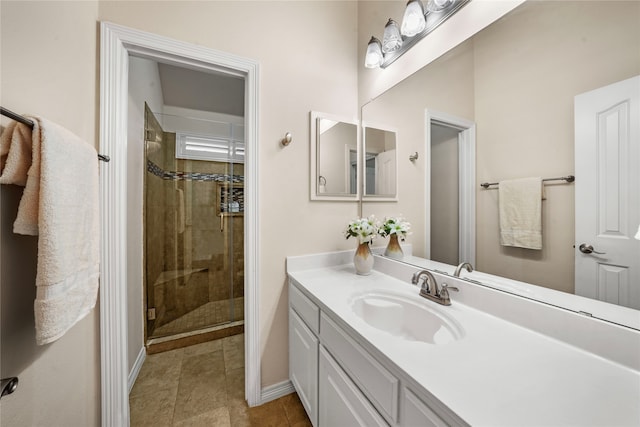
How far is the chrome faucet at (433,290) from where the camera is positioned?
968 mm

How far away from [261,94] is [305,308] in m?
1.22

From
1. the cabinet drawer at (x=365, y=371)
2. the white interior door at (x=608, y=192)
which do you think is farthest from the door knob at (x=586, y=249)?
the cabinet drawer at (x=365, y=371)

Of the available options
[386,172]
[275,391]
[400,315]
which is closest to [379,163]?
[386,172]

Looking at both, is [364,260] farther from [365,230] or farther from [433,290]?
[433,290]

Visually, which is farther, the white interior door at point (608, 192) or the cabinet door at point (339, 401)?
the cabinet door at point (339, 401)

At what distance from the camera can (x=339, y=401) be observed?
873 millimetres

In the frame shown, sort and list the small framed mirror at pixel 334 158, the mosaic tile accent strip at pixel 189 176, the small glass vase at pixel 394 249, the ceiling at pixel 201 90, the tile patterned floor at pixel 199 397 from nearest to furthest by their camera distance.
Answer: the tile patterned floor at pixel 199 397 → the small glass vase at pixel 394 249 → the small framed mirror at pixel 334 158 → the mosaic tile accent strip at pixel 189 176 → the ceiling at pixel 201 90

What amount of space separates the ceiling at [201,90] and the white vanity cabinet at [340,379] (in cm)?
205

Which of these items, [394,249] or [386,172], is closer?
[394,249]

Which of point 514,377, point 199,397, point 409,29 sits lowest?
point 199,397

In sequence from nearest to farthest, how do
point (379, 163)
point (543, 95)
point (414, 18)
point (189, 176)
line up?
point (543, 95) < point (414, 18) < point (379, 163) < point (189, 176)

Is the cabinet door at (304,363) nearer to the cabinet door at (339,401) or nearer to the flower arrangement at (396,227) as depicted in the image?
the cabinet door at (339,401)

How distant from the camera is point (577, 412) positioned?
45 cm

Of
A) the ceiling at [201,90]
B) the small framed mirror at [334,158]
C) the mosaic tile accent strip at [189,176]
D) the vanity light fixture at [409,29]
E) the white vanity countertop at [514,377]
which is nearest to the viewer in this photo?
the white vanity countertop at [514,377]
